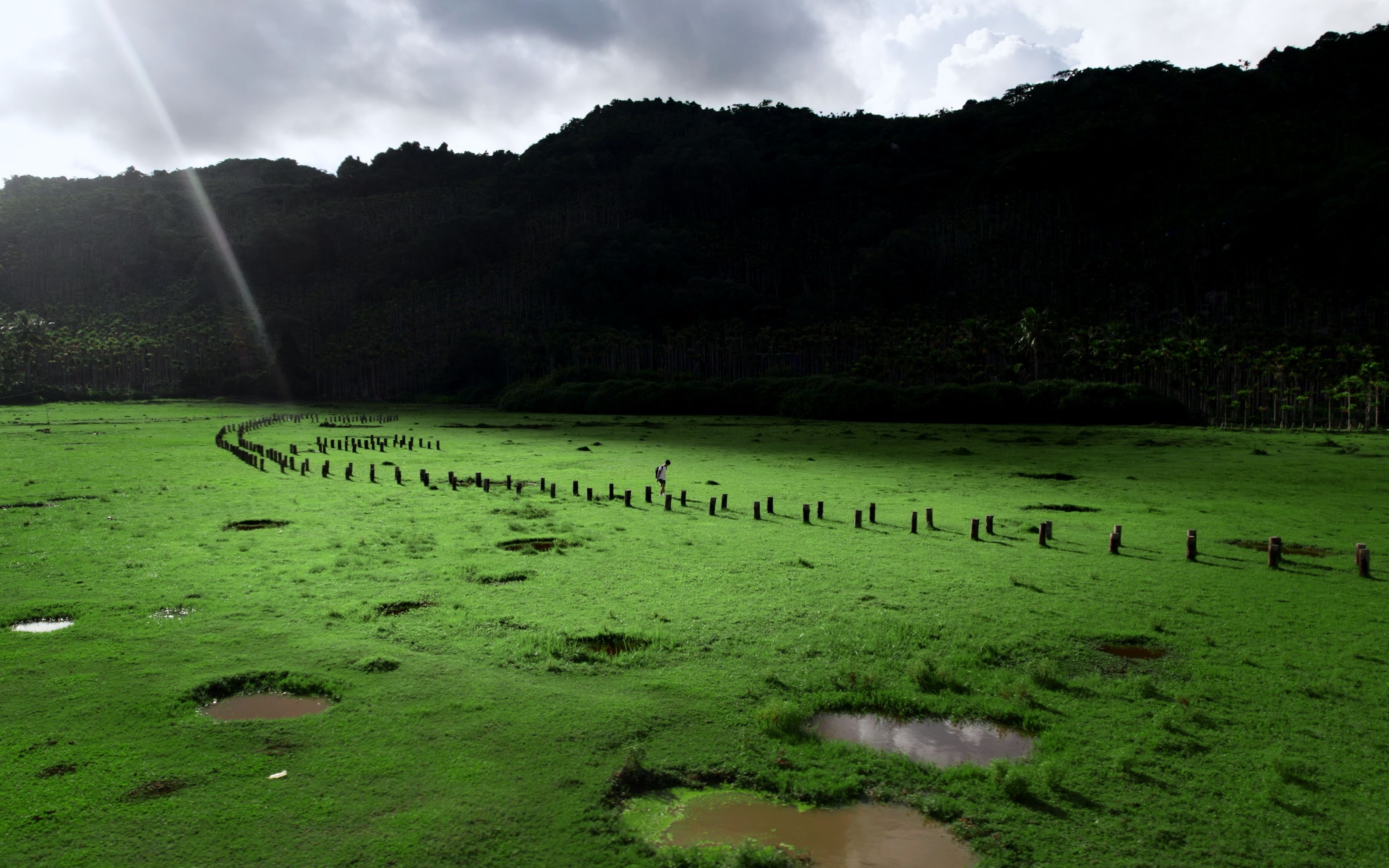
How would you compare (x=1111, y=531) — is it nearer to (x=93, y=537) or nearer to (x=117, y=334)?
(x=93, y=537)

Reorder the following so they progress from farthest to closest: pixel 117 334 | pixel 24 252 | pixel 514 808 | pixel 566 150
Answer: pixel 566 150, pixel 24 252, pixel 117 334, pixel 514 808

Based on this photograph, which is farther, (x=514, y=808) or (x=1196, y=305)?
(x=1196, y=305)

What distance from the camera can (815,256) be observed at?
143 meters

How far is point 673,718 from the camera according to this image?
7785 millimetres

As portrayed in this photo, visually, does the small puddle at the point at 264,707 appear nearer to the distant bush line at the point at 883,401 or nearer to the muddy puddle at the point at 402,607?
the muddy puddle at the point at 402,607

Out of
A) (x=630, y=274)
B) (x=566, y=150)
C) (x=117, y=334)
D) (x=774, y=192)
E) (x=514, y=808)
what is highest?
(x=566, y=150)

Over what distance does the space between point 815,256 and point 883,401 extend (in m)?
84.5

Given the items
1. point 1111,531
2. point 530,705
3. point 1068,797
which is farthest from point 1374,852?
point 1111,531

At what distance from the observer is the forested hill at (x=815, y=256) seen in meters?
94.6

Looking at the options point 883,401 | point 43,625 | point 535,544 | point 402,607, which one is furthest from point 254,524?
point 883,401

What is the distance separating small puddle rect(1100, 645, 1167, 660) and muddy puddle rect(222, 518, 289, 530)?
603 inches

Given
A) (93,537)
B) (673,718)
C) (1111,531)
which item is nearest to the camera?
(673,718)

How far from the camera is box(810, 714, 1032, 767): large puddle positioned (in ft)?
24.2

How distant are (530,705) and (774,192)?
165698 mm
